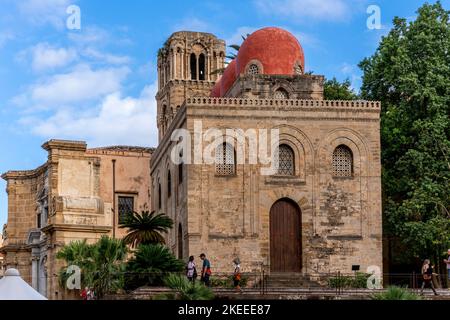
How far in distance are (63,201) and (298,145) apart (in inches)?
536

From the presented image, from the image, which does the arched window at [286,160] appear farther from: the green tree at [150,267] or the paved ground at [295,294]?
the paved ground at [295,294]

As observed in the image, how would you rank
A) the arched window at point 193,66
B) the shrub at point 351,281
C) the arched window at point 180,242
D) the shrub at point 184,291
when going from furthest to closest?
1. the arched window at point 193,66
2. the arched window at point 180,242
3. the shrub at point 351,281
4. the shrub at point 184,291

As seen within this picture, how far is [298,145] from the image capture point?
4159 cm

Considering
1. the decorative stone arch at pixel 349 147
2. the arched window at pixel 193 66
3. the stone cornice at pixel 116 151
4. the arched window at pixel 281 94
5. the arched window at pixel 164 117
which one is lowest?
the decorative stone arch at pixel 349 147

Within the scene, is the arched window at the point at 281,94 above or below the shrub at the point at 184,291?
above

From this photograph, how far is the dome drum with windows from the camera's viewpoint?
44.6 metres

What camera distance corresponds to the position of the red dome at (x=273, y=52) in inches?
1754

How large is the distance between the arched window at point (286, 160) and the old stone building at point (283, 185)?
0.14 ft

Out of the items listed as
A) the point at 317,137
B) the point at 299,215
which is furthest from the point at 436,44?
the point at 299,215

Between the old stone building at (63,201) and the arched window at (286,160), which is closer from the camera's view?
the arched window at (286,160)

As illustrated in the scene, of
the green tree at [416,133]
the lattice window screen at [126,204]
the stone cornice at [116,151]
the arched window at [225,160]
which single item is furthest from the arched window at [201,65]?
the arched window at [225,160]

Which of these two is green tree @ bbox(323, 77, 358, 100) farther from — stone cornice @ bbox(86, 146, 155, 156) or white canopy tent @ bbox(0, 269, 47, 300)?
white canopy tent @ bbox(0, 269, 47, 300)

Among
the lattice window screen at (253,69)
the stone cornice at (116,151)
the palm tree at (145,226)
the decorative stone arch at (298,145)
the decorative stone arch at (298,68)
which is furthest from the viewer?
the stone cornice at (116,151)
